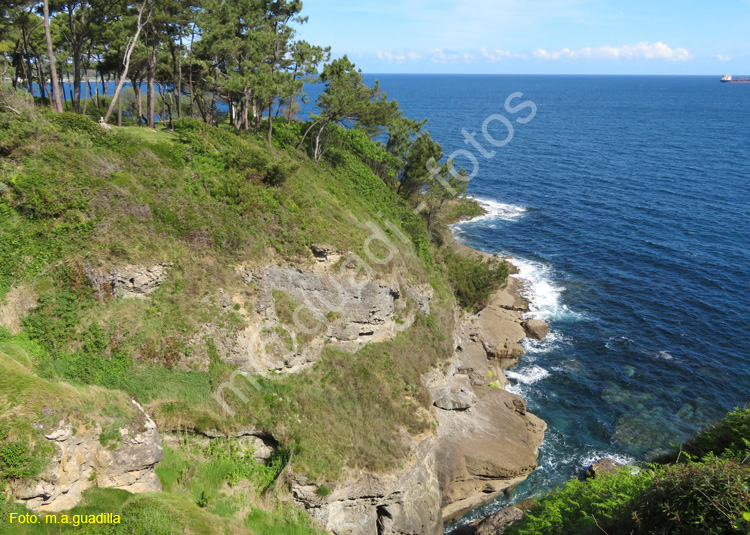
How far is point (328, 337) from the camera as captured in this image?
3344 cm

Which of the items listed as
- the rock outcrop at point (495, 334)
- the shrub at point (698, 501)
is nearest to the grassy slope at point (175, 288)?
the rock outcrop at point (495, 334)

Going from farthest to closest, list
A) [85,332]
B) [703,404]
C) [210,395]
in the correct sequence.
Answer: [703,404]
[210,395]
[85,332]

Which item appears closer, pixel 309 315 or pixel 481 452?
pixel 309 315

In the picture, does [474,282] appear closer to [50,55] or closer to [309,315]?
[309,315]

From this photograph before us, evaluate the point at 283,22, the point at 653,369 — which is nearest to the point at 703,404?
the point at 653,369

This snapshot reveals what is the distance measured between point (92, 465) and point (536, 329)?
48.3 metres

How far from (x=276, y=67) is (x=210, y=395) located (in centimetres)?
3380

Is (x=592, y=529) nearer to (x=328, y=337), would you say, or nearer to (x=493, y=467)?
(x=493, y=467)

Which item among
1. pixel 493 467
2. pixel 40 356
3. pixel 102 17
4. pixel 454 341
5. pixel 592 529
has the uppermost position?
pixel 102 17

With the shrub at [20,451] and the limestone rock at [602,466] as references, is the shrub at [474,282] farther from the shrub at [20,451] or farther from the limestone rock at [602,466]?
the shrub at [20,451]

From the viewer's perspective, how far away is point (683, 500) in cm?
1388

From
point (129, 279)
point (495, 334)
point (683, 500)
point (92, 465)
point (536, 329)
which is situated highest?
point (129, 279)

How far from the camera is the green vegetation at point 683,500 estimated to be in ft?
41.9

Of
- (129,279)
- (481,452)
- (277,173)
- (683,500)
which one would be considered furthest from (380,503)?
(277,173)
